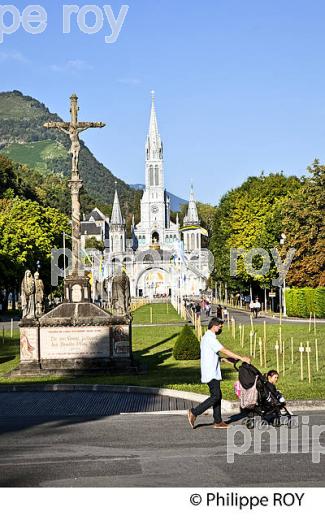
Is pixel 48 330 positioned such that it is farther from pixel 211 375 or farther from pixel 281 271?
pixel 281 271

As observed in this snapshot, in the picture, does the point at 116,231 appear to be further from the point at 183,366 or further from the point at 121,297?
A: the point at 121,297

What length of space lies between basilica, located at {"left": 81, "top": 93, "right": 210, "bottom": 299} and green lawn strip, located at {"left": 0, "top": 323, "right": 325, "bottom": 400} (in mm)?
119519

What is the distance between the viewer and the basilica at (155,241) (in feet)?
570

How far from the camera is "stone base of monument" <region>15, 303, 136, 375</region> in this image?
2748cm

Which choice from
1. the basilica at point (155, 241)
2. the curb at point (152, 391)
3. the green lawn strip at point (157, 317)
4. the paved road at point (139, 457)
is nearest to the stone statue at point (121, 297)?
the curb at point (152, 391)

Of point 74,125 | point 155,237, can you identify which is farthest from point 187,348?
point 155,237

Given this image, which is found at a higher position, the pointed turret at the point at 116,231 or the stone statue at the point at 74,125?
the pointed turret at the point at 116,231

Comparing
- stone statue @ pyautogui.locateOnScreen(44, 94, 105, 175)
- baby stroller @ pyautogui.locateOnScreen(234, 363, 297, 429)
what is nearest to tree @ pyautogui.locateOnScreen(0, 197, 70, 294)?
stone statue @ pyautogui.locateOnScreen(44, 94, 105, 175)

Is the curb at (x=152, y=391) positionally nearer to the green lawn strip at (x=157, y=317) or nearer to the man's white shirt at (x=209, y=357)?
the man's white shirt at (x=209, y=357)

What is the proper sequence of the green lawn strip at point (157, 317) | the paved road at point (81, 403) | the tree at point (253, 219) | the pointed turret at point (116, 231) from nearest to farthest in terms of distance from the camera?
1. the paved road at point (81, 403)
2. the green lawn strip at point (157, 317)
3. the tree at point (253, 219)
4. the pointed turret at point (116, 231)

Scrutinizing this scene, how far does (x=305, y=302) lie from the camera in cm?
6100

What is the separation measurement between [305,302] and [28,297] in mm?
35786

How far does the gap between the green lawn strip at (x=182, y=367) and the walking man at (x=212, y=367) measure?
12.0 ft
